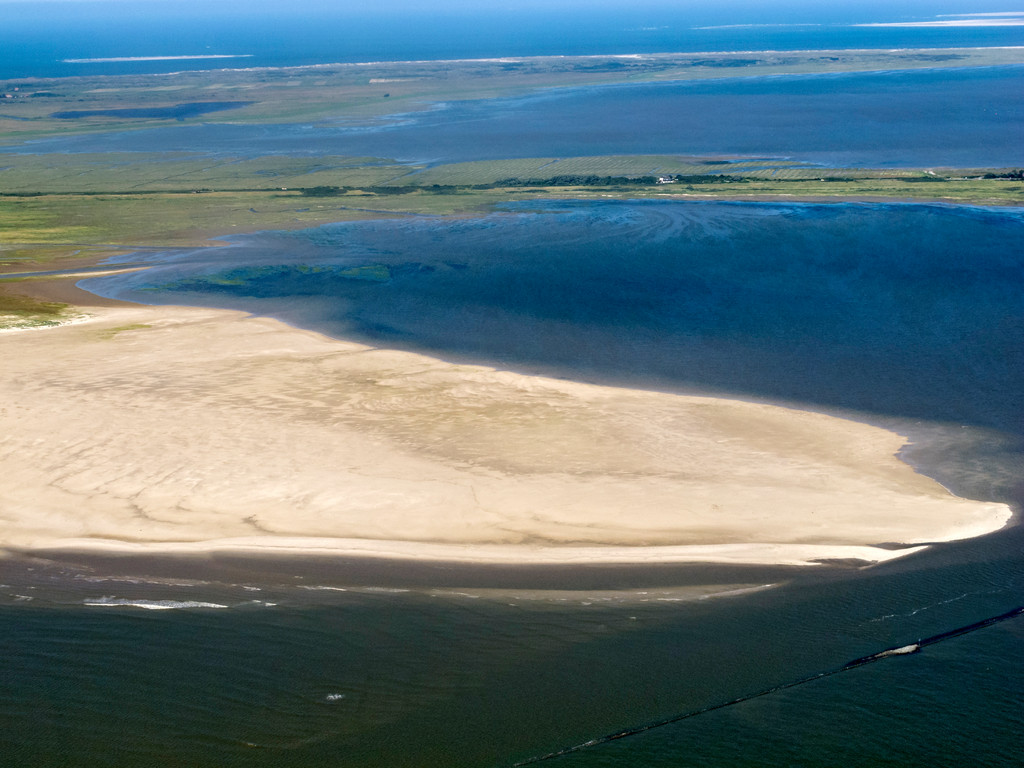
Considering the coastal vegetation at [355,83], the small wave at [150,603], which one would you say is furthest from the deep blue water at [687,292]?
the coastal vegetation at [355,83]

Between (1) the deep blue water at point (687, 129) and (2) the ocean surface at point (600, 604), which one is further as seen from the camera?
(1) the deep blue water at point (687, 129)

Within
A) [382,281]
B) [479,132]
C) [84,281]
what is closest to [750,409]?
[382,281]

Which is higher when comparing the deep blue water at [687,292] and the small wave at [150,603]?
the deep blue water at [687,292]

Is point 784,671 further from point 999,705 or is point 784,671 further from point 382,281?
point 382,281

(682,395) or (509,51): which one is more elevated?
Answer: (509,51)

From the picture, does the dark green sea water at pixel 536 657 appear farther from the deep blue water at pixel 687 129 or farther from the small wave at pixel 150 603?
the deep blue water at pixel 687 129

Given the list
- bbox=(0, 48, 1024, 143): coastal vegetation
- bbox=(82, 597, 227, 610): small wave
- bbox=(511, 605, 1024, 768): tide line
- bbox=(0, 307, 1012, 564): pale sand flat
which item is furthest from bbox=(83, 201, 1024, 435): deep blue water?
bbox=(0, 48, 1024, 143): coastal vegetation

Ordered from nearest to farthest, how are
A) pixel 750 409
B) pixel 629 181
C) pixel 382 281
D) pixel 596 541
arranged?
pixel 596 541 < pixel 750 409 < pixel 382 281 < pixel 629 181
